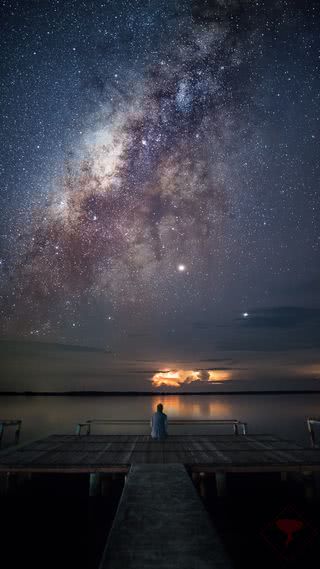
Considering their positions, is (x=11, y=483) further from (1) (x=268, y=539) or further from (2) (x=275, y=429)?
(2) (x=275, y=429)

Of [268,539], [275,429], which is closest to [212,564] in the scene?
[268,539]

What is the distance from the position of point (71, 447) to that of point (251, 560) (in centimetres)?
744

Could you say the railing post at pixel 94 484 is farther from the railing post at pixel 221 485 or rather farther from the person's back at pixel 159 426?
the railing post at pixel 221 485

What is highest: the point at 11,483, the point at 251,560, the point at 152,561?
the point at 152,561

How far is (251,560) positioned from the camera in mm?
8320

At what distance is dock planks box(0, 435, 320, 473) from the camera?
992cm

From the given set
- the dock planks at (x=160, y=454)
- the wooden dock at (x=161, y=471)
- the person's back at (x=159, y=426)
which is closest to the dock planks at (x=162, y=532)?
the wooden dock at (x=161, y=471)

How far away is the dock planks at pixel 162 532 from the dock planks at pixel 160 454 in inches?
112

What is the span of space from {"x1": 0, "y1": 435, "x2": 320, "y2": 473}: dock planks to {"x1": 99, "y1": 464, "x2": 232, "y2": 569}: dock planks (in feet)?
9.33

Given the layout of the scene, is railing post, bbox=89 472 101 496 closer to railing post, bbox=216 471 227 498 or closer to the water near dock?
the water near dock

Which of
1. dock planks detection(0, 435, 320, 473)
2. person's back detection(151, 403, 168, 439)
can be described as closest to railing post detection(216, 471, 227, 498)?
dock planks detection(0, 435, 320, 473)

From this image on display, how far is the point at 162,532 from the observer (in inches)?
206

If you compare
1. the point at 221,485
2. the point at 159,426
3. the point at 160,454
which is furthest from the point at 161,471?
the point at 159,426

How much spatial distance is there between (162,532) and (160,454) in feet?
20.3
